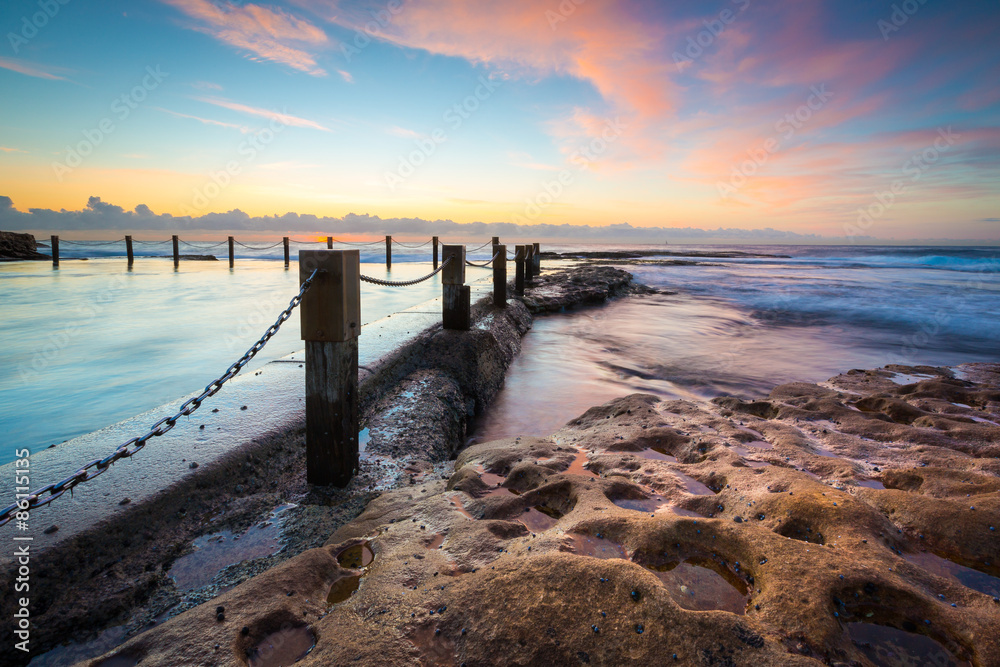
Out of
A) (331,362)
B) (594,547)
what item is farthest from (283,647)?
(331,362)

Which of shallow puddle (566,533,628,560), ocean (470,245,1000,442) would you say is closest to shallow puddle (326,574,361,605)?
shallow puddle (566,533,628,560)

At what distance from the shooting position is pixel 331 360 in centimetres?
255

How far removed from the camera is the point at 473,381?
198 inches

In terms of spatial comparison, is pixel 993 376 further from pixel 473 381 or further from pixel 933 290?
pixel 933 290

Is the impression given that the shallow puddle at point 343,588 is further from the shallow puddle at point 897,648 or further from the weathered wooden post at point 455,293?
the weathered wooden post at point 455,293

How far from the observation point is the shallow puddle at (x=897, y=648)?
140cm

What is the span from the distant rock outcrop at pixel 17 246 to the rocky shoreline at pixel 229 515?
2972 cm

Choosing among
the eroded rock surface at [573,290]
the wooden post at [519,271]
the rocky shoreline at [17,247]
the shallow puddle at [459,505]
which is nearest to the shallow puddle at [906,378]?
the shallow puddle at [459,505]

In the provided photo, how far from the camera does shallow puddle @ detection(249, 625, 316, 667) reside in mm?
1432

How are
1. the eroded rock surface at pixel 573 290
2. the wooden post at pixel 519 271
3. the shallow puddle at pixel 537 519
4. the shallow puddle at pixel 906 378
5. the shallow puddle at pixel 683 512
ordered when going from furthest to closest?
the eroded rock surface at pixel 573 290 → the wooden post at pixel 519 271 → the shallow puddle at pixel 906 378 → the shallow puddle at pixel 683 512 → the shallow puddle at pixel 537 519

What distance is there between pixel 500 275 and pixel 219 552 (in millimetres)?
6450

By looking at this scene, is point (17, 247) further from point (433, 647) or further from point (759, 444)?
point (759, 444)

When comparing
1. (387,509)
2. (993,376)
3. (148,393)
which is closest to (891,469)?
(387,509)

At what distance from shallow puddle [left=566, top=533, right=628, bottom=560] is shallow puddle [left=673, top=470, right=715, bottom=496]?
87 centimetres
